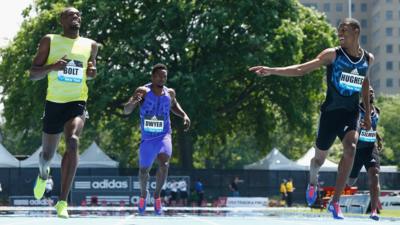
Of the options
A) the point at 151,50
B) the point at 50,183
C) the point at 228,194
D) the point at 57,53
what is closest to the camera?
the point at 57,53

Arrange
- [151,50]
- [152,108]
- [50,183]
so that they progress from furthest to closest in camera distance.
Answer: [151,50] < [50,183] < [152,108]

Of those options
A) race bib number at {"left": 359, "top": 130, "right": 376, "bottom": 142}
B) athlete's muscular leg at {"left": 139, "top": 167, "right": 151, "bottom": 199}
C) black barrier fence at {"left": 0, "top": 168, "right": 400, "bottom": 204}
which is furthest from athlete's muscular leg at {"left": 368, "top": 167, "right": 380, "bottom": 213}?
black barrier fence at {"left": 0, "top": 168, "right": 400, "bottom": 204}

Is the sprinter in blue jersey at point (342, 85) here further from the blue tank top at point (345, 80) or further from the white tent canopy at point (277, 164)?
the white tent canopy at point (277, 164)

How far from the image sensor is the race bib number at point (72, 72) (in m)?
9.77

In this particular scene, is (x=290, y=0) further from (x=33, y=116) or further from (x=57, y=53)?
(x=57, y=53)

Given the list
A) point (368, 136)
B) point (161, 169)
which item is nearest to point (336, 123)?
point (368, 136)

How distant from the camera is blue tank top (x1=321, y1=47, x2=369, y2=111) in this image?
1020 cm

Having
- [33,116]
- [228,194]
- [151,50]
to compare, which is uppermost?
[151,50]

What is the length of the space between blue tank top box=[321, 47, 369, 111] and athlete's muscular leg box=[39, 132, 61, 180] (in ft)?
10.4

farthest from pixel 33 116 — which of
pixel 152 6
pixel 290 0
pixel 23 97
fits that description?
pixel 290 0

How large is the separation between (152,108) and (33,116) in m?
30.7

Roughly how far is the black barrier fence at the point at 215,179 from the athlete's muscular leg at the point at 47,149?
32375mm

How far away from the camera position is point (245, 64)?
134 ft

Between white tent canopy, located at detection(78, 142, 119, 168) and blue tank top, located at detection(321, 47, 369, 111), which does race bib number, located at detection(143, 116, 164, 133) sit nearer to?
blue tank top, located at detection(321, 47, 369, 111)
